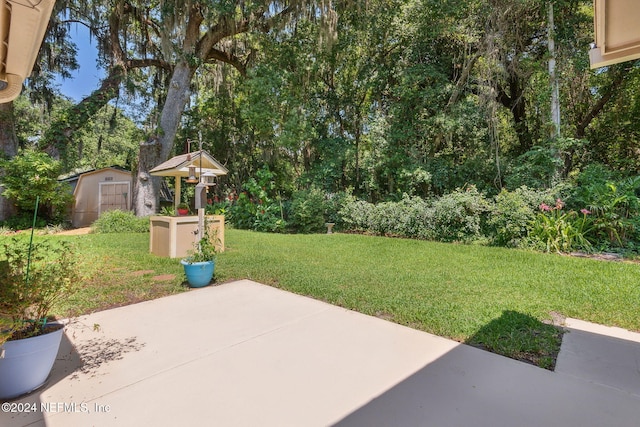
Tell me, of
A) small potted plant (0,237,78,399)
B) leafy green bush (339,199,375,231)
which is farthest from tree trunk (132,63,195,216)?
small potted plant (0,237,78,399)

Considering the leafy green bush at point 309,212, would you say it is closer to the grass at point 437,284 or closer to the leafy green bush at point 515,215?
the grass at point 437,284

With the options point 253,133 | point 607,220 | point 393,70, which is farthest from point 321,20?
point 607,220

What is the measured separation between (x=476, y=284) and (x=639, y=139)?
8.66m

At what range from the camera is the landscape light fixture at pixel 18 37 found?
5.04 ft

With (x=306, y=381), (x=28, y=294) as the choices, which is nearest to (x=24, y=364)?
(x=28, y=294)

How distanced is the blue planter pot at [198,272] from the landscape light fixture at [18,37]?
252cm

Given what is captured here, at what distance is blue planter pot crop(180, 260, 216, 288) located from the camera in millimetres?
4008

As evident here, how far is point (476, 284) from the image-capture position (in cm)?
405

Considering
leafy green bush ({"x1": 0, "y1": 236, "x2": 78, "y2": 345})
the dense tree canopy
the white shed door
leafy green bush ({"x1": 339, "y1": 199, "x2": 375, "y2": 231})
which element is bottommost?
leafy green bush ({"x1": 0, "y1": 236, "x2": 78, "y2": 345})

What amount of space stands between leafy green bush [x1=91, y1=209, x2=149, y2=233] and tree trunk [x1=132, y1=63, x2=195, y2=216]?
1068 mm

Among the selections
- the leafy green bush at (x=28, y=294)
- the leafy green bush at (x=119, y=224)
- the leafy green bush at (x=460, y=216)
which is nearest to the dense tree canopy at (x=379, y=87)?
the leafy green bush at (x=119, y=224)

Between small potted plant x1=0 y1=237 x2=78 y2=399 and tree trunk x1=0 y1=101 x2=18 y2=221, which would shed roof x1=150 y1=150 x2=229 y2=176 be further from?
tree trunk x1=0 y1=101 x2=18 y2=221

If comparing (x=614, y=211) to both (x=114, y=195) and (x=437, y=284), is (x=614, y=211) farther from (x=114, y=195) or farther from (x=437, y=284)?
(x=114, y=195)

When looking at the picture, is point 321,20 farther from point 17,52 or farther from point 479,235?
point 17,52
